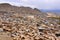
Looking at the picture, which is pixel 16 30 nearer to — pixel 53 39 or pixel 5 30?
pixel 5 30

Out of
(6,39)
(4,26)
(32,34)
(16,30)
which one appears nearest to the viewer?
(6,39)

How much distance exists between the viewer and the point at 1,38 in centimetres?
1134

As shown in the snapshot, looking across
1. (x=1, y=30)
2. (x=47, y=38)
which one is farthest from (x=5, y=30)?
(x=47, y=38)

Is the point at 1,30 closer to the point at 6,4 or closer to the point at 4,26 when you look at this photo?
the point at 4,26

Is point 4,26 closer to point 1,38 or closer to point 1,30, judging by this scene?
point 1,30

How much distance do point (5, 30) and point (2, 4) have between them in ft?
88.8

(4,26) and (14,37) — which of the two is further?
(4,26)

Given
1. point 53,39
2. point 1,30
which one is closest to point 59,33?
point 53,39

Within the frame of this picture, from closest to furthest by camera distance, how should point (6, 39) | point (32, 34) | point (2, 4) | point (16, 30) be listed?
1. point (6, 39)
2. point (32, 34)
3. point (16, 30)
4. point (2, 4)

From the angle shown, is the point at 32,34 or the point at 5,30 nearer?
the point at 32,34

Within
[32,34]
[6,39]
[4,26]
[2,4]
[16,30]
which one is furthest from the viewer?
[2,4]

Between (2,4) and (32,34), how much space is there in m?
28.5

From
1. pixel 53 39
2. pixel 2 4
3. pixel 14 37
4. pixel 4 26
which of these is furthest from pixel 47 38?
pixel 2 4

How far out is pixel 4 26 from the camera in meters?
13.9
